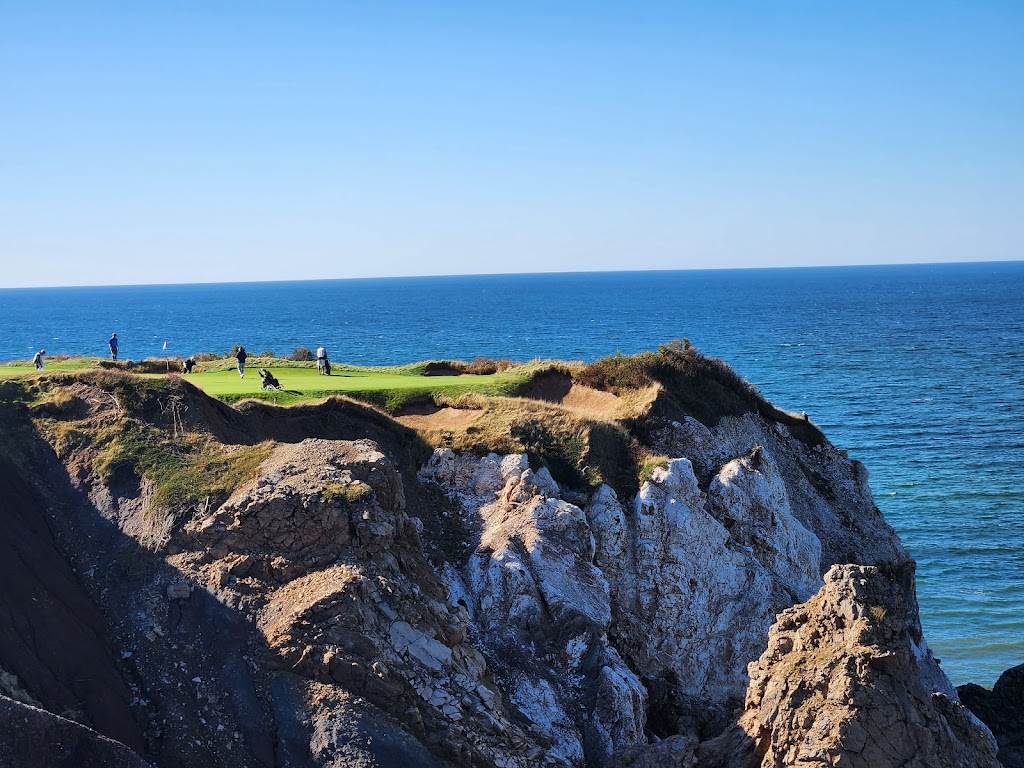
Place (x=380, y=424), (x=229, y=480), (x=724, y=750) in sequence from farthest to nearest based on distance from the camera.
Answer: (x=380, y=424)
(x=229, y=480)
(x=724, y=750)

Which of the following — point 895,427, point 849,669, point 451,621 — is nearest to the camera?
point 849,669

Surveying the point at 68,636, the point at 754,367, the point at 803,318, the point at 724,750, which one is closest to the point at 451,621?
the point at 724,750

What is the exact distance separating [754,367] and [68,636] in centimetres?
8169

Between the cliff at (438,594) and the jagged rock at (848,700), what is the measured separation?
44mm

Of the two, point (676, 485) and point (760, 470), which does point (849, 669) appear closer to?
point (676, 485)

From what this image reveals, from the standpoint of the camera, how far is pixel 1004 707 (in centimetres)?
2528

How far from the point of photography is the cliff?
16156 mm

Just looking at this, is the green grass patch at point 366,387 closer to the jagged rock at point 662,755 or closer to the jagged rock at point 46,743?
the jagged rock at point 662,755

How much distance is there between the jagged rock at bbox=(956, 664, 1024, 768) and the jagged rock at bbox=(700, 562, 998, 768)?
8.95m

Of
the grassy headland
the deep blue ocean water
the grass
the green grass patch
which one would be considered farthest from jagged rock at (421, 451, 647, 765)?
the deep blue ocean water

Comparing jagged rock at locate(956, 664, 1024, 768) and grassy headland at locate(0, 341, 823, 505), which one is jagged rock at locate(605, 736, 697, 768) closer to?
grassy headland at locate(0, 341, 823, 505)

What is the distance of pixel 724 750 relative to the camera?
16828 mm

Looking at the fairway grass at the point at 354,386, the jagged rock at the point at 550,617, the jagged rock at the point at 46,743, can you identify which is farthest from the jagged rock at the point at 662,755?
the fairway grass at the point at 354,386

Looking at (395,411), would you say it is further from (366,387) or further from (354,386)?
(354,386)
